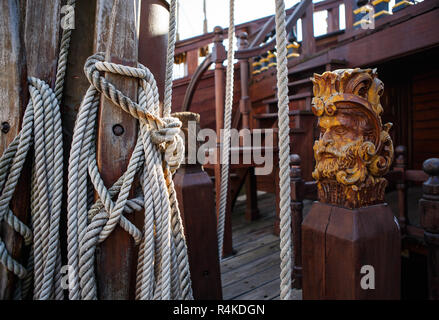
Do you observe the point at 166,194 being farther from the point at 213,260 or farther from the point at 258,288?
the point at 258,288

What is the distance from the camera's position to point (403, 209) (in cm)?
217

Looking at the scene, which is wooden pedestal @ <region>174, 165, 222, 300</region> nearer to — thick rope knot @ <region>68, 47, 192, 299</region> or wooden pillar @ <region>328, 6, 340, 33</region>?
thick rope knot @ <region>68, 47, 192, 299</region>

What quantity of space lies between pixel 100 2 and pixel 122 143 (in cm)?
40

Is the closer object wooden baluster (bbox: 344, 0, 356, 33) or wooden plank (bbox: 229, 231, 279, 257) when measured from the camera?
wooden plank (bbox: 229, 231, 279, 257)

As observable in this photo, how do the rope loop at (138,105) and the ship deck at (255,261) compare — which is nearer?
the rope loop at (138,105)

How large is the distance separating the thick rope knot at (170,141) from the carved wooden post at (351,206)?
401mm

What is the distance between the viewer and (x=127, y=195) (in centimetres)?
66

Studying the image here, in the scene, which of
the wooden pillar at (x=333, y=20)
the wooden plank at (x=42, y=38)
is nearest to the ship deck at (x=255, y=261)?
the wooden plank at (x=42, y=38)

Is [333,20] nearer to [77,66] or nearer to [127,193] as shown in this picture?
[77,66]

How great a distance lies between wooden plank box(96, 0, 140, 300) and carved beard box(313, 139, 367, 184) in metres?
0.54

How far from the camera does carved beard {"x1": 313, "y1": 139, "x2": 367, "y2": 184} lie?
28.5 inches

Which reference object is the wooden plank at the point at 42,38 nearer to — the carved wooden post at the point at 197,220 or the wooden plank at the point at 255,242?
the carved wooden post at the point at 197,220

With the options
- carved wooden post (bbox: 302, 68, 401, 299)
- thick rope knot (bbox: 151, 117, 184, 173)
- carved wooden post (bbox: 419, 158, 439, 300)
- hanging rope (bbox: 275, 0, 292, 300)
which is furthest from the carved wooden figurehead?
carved wooden post (bbox: 419, 158, 439, 300)

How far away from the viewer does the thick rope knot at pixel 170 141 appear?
71 cm
